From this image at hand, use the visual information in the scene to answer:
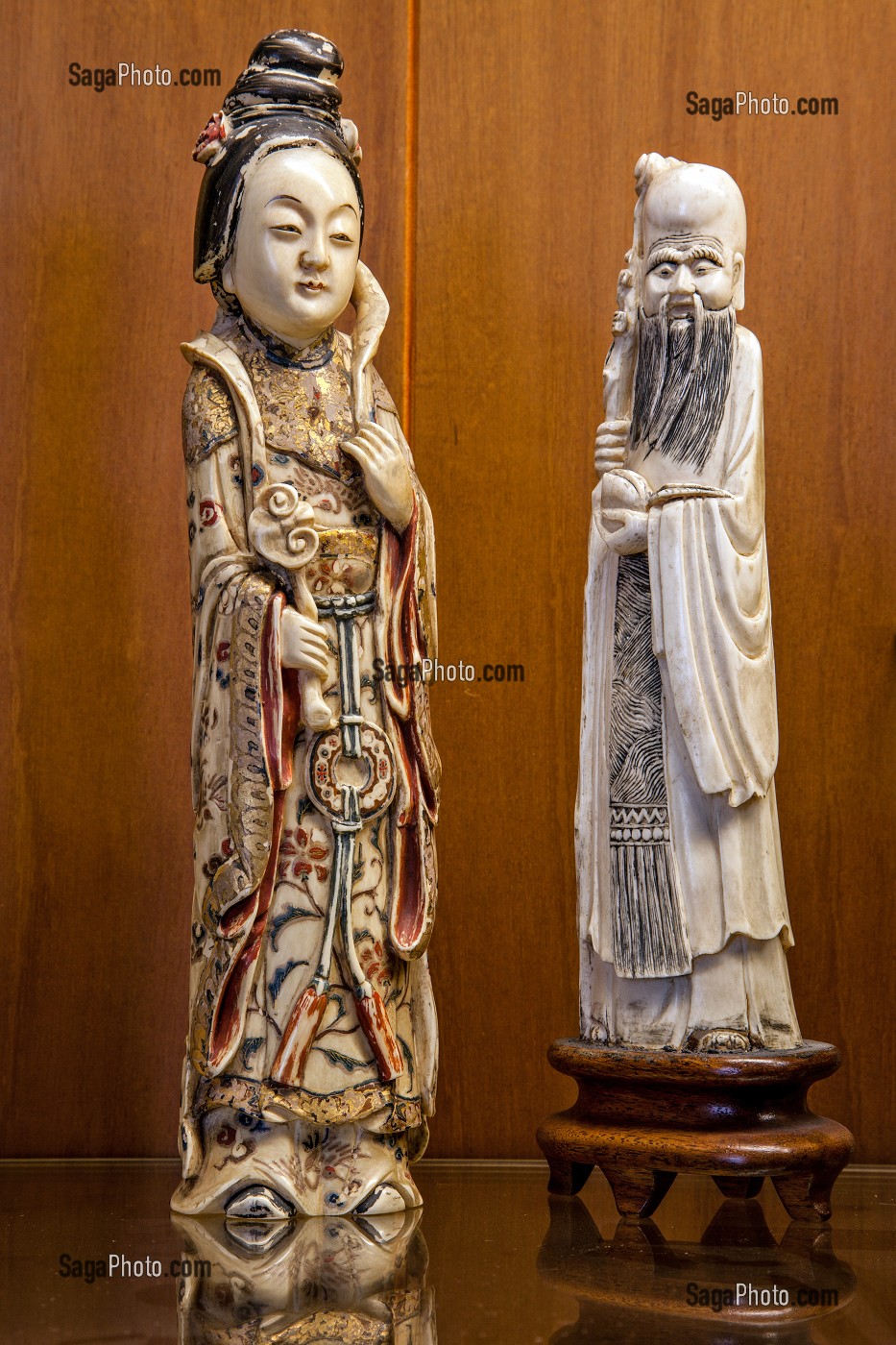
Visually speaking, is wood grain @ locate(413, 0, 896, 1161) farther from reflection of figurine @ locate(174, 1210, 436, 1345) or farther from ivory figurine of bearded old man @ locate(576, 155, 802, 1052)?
reflection of figurine @ locate(174, 1210, 436, 1345)

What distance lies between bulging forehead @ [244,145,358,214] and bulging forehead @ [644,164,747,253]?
0.53 metres

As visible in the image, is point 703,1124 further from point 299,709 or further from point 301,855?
point 299,709

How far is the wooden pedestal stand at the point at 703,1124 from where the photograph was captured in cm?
254

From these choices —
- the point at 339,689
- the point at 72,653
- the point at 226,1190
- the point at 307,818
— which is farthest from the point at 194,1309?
the point at 72,653

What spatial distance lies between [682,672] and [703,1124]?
0.70 meters

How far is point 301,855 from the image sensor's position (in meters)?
2.65

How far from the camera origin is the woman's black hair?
9.07ft

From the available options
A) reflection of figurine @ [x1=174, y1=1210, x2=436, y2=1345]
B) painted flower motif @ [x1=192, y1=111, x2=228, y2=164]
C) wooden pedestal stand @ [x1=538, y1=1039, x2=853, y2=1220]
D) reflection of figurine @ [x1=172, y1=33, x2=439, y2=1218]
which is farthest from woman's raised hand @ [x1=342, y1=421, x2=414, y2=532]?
reflection of figurine @ [x1=174, y1=1210, x2=436, y2=1345]

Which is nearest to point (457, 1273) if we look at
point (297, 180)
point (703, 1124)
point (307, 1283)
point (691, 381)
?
point (307, 1283)

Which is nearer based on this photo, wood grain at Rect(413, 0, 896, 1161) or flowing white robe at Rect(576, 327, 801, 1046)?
flowing white robe at Rect(576, 327, 801, 1046)

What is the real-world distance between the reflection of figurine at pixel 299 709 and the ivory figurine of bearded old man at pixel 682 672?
1.00 ft

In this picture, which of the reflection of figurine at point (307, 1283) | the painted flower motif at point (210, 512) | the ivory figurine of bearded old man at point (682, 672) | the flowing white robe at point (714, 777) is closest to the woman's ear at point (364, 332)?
the painted flower motif at point (210, 512)

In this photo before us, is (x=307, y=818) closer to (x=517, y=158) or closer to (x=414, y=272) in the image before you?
(x=414, y=272)

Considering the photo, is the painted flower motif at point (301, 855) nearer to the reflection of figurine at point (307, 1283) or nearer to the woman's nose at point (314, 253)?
the reflection of figurine at point (307, 1283)
